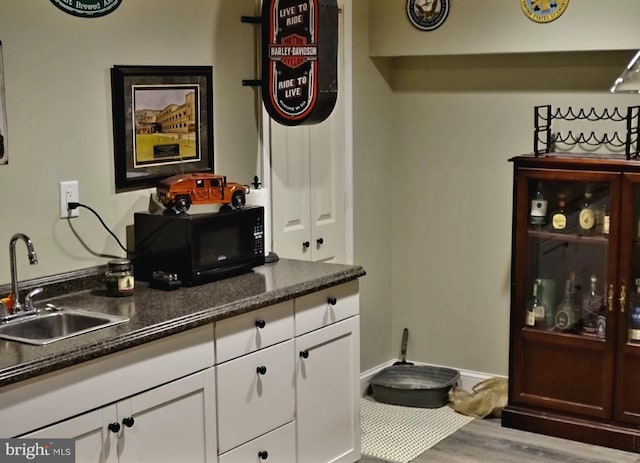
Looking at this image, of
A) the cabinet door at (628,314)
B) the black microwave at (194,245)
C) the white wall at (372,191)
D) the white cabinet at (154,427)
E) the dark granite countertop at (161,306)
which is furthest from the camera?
the white wall at (372,191)

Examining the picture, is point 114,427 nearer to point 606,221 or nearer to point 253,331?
point 253,331

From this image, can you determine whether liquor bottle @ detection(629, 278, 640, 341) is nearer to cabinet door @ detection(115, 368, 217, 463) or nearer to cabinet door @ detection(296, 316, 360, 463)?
cabinet door @ detection(296, 316, 360, 463)

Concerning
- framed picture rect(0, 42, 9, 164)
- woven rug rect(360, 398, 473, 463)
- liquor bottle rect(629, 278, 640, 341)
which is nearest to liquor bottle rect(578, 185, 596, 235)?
liquor bottle rect(629, 278, 640, 341)

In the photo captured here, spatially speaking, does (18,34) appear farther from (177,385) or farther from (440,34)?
(440,34)

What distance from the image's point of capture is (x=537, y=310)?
4.30 m

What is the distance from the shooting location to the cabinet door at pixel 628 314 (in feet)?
13.1

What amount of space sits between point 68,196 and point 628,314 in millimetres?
2505

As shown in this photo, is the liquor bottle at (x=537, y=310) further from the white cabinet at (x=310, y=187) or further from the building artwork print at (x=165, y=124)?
the building artwork print at (x=165, y=124)

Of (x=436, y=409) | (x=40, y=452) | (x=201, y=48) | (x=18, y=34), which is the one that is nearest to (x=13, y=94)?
(x=18, y=34)

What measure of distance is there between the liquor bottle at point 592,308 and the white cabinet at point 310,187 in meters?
1.22

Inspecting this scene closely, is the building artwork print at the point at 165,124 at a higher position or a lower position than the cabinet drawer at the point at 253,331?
higher

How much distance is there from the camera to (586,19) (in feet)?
13.3

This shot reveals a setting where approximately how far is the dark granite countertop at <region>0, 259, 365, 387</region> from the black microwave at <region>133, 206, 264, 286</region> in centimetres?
5

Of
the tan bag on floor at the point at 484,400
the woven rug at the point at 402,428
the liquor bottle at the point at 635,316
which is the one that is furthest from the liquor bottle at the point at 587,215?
the woven rug at the point at 402,428
